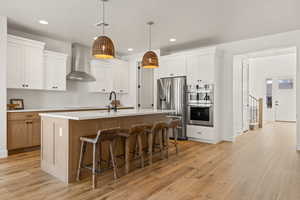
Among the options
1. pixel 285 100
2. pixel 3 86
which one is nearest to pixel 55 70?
pixel 3 86

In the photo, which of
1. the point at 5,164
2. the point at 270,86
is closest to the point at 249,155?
the point at 5,164

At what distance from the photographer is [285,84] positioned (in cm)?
967

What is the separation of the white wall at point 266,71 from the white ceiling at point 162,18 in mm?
5856

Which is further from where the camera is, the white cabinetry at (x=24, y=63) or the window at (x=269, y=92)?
the window at (x=269, y=92)

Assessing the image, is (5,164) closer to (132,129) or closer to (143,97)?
(132,129)

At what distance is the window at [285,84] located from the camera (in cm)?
952

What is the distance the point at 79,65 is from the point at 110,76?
1.16 metres

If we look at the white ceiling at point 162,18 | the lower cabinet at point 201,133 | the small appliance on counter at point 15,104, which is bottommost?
the lower cabinet at point 201,133

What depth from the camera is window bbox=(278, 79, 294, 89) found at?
9521 mm

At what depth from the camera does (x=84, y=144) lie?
2684 mm

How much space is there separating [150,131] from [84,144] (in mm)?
1193

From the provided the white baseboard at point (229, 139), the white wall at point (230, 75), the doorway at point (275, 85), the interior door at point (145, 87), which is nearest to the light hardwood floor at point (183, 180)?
the white baseboard at point (229, 139)

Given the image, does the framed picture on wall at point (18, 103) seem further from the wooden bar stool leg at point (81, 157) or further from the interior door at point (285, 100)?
the interior door at point (285, 100)

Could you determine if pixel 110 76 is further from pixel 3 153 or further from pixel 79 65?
pixel 3 153
